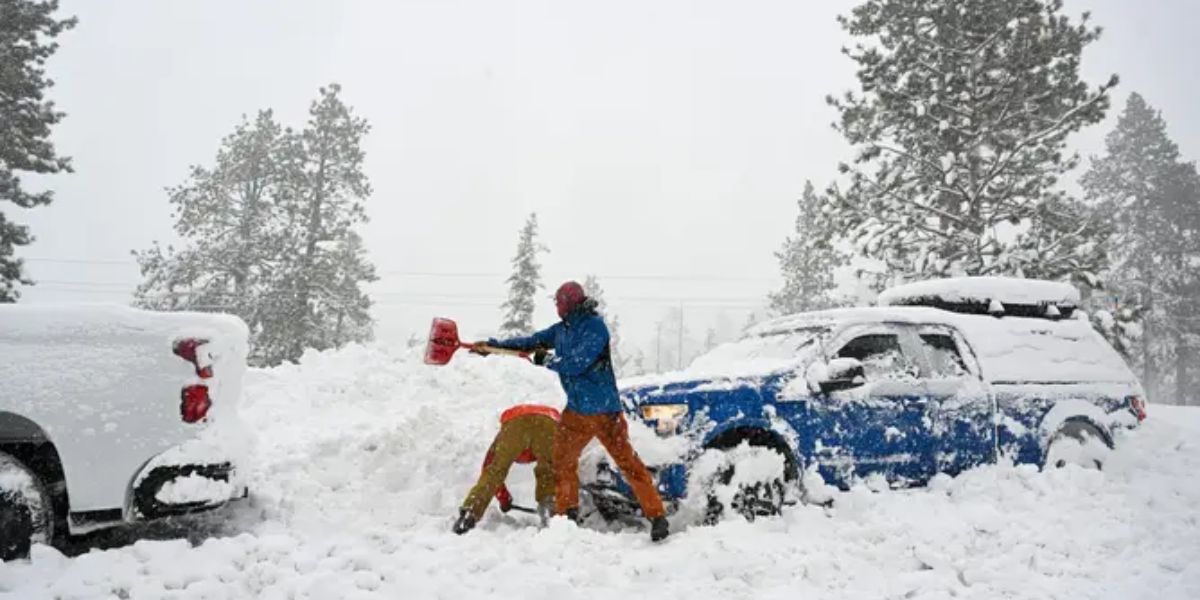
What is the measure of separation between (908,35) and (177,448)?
57.7 feet

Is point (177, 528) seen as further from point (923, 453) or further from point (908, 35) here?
point (908, 35)

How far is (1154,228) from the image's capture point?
36.2 m

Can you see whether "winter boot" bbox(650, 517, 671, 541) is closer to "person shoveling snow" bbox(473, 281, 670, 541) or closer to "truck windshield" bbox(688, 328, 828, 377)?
"person shoveling snow" bbox(473, 281, 670, 541)

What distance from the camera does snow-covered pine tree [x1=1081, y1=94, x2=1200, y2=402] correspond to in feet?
115

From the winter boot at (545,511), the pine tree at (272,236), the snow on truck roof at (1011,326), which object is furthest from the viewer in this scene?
the pine tree at (272,236)

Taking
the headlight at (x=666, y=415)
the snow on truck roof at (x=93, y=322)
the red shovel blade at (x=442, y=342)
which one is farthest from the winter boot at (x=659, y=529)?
the snow on truck roof at (x=93, y=322)

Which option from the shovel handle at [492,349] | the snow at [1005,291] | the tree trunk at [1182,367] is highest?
the snow at [1005,291]

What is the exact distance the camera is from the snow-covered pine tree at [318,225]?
2712 centimetres

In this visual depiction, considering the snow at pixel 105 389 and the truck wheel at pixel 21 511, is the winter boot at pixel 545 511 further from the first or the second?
the truck wheel at pixel 21 511

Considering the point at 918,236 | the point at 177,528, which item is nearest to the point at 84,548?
A: the point at 177,528

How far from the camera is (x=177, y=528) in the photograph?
495 cm

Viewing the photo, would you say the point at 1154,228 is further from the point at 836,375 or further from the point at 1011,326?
the point at 836,375

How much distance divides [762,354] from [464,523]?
2.91m

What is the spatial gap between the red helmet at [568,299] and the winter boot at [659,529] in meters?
1.62
